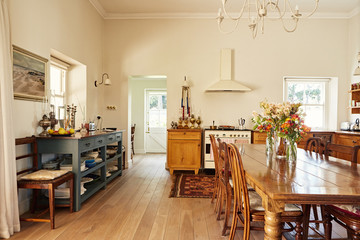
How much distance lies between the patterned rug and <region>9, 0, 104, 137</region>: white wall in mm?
2141

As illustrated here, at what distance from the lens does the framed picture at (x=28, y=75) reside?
2.69 m

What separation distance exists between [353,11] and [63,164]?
6.33 metres

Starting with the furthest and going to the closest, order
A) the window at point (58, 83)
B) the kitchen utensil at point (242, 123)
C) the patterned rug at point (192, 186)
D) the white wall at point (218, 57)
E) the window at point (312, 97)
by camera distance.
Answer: the window at point (312, 97) < the white wall at point (218, 57) < the kitchen utensil at point (242, 123) < the window at point (58, 83) < the patterned rug at point (192, 186)

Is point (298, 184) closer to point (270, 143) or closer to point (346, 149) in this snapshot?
point (270, 143)

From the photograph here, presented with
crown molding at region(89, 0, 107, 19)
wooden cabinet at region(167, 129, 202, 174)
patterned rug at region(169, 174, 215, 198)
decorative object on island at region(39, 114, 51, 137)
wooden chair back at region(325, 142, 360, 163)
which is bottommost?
patterned rug at region(169, 174, 215, 198)

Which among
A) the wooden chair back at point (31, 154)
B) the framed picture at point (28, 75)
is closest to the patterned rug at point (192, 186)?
the wooden chair back at point (31, 154)

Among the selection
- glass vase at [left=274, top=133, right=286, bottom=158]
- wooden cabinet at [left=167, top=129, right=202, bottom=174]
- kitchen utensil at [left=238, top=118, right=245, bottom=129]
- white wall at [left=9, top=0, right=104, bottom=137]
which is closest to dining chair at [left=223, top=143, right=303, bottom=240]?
glass vase at [left=274, top=133, right=286, bottom=158]

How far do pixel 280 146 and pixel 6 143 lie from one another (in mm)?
2612

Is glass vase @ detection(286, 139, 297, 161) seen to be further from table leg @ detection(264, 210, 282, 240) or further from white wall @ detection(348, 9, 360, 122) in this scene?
Result: white wall @ detection(348, 9, 360, 122)

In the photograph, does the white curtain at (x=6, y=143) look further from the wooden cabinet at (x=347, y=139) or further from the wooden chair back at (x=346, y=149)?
the wooden cabinet at (x=347, y=139)

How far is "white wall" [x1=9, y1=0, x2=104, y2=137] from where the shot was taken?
273 centimetres

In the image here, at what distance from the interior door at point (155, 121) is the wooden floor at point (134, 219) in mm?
3718

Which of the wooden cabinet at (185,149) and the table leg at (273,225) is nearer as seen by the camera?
the table leg at (273,225)

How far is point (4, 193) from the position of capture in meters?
2.20
